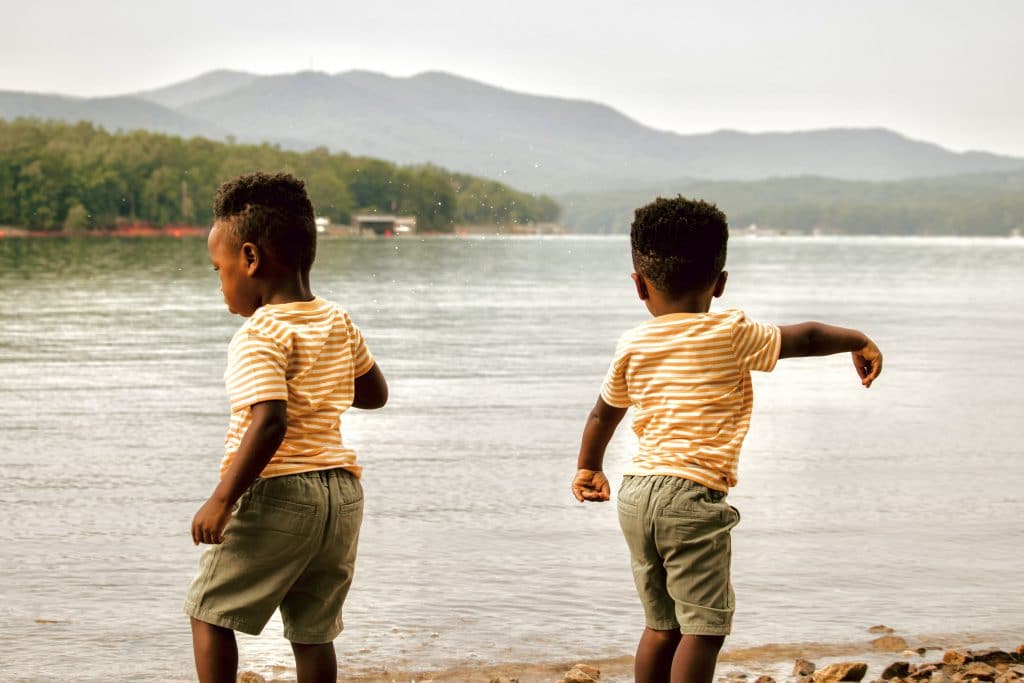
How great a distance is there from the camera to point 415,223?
195750 mm

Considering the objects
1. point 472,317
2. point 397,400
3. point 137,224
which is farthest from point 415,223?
point 397,400

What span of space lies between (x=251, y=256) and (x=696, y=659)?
5.34ft

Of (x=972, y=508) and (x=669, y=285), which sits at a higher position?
(x=669, y=285)

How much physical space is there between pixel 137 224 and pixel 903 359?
150737mm

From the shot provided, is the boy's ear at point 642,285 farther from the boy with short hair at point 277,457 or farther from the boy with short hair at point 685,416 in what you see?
the boy with short hair at point 277,457

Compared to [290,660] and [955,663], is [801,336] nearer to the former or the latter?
[955,663]

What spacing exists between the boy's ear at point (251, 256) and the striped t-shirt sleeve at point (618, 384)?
3.34ft

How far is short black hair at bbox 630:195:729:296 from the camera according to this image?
373cm

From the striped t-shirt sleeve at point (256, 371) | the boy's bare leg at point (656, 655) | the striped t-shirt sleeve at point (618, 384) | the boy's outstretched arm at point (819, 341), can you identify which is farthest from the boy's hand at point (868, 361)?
the striped t-shirt sleeve at point (256, 371)

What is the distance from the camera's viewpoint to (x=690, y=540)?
12.0 feet

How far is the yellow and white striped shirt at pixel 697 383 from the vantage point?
3.70 m

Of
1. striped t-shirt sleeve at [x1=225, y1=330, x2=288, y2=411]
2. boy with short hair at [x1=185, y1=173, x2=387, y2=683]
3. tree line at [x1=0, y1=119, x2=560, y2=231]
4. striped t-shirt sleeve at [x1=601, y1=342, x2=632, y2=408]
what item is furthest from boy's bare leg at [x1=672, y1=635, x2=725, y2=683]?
tree line at [x1=0, y1=119, x2=560, y2=231]

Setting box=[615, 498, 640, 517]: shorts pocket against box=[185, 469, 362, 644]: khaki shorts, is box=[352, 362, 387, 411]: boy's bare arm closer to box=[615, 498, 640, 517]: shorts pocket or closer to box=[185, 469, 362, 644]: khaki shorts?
box=[185, 469, 362, 644]: khaki shorts

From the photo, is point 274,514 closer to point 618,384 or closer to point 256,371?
point 256,371
